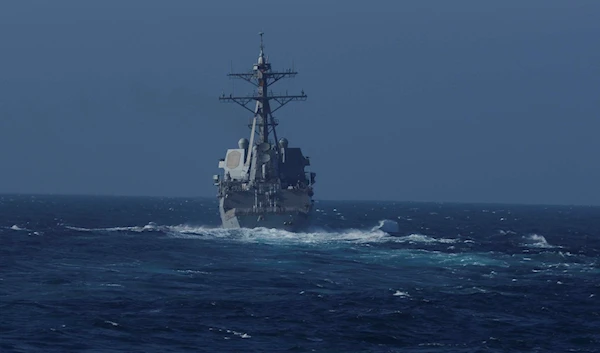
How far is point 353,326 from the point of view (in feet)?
143

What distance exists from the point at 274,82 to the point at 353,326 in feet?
221

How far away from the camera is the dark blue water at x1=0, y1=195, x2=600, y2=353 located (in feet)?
132

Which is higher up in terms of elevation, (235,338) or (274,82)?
(274,82)

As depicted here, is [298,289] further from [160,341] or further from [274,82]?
[274,82]

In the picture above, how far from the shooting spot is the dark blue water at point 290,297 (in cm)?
4022

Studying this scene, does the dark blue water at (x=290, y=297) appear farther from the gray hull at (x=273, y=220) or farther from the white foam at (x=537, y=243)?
the white foam at (x=537, y=243)

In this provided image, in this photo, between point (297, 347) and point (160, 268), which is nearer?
point (297, 347)

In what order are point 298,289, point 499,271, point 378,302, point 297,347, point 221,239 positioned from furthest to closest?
point 221,239, point 499,271, point 298,289, point 378,302, point 297,347

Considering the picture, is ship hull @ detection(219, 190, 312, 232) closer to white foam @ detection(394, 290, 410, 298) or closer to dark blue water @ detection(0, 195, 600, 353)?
dark blue water @ detection(0, 195, 600, 353)

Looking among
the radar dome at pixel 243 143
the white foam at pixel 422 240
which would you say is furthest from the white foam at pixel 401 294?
the radar dome at pixel 243 143

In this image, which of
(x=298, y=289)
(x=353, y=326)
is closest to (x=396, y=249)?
(x=298, y=289)

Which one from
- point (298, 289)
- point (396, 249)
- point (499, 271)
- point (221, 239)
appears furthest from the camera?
point (221, 239)

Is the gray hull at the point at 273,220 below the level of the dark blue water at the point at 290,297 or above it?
above

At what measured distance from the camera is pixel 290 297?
52375 millimetres
